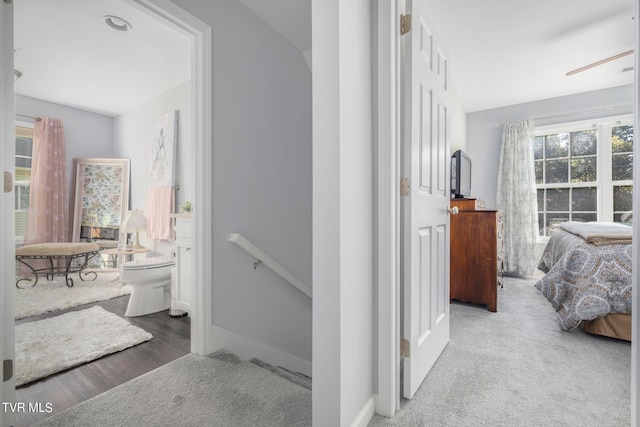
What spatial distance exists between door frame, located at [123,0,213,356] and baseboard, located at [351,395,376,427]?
1.13m

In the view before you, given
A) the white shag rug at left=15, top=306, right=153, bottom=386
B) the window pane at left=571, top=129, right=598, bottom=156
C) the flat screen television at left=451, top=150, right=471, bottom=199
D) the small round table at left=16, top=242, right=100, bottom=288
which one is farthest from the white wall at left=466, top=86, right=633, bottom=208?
the small round table at left=16, top=242, right=100, bottom=288

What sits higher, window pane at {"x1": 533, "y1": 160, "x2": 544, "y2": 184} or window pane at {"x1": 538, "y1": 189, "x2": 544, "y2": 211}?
window pane at {"x1": 533, "y1": 160, "x2": 544, "y2": 184}

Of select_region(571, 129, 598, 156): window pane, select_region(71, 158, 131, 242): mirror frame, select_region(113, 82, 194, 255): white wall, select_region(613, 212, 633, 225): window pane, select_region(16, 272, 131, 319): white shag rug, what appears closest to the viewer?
select_region(16, 272, 131, 319): white shag rug

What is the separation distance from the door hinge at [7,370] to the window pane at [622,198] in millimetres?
5927

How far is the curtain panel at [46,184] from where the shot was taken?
407cm

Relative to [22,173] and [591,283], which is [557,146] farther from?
[22,173]

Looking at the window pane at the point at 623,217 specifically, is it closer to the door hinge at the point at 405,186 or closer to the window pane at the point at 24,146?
the door hinge at the point at 405,186

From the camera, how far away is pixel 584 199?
3.97 meters

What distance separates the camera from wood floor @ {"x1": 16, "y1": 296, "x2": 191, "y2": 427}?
4.76 feet

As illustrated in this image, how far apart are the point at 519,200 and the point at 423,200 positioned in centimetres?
355

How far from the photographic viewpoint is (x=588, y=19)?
7.83 ft

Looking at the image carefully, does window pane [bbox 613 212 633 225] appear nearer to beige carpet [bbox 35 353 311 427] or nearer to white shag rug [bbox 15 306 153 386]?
beige carpet [bbox 35 353 311 427]

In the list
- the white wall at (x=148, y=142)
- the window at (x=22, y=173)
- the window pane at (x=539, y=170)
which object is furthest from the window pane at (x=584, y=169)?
the window at (x=22, y=173)

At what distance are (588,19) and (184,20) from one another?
3209mm
